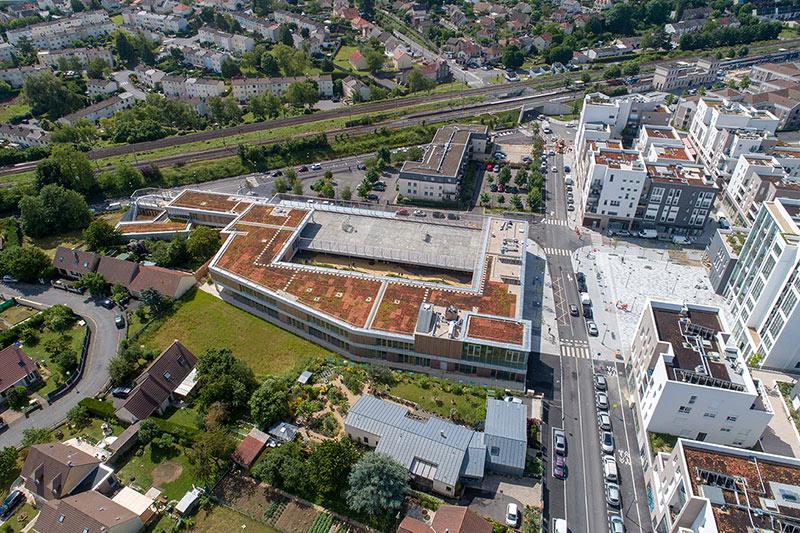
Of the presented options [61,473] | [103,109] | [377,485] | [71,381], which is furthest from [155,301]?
[103,109]

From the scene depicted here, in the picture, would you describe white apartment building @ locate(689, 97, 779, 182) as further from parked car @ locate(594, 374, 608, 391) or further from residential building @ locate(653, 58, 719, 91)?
parked car @ locate(594, 374, 608, 391)

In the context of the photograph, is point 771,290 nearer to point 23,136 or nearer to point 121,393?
point 121,393

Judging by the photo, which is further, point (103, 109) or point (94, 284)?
point (103, 109)

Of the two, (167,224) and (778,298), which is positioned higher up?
(778,298)

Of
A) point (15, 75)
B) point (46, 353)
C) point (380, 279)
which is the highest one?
point (15, 75)

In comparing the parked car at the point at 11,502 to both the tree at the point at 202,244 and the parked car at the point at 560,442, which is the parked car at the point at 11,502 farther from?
the parked car at the point at 560,442

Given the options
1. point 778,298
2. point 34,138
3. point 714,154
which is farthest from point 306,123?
point 778,298

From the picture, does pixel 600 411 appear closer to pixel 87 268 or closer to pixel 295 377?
pixel 295 377

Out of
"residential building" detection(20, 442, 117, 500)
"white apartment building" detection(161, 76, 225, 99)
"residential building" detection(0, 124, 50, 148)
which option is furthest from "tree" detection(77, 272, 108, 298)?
"white apartment building" detection(161, 76, 225, 99)
